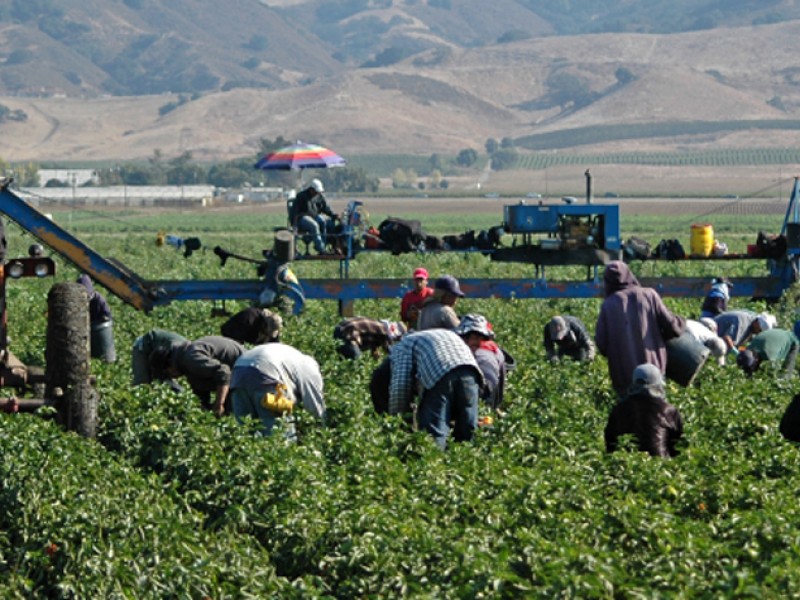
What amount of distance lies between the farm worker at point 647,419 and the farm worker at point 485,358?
1749mm

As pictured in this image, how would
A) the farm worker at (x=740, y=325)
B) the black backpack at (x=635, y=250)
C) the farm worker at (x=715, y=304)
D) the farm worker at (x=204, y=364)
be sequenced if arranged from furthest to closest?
the black backpack at (x=635, y=250) → the farm worker at (x=715, y=304) → the farm worker at (x=740, y=325) → the farm worker at (x=204, y=364)

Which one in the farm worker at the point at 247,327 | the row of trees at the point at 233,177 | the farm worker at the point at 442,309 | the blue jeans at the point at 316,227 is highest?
the blue jeans at the point at 316,227

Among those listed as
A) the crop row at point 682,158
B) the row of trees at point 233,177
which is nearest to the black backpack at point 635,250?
the row of trees at point 233,177

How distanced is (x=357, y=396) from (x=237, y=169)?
5657 inches

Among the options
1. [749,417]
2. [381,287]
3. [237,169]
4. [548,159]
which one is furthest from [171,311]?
[548,159]

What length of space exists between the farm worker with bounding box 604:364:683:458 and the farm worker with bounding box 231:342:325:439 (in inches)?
85.5

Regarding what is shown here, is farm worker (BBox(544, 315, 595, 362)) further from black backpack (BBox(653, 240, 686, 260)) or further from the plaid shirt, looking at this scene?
black backpack (BBox(653, 240, 686, 260))

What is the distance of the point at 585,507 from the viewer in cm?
1005

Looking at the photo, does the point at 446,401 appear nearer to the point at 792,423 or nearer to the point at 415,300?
the point at 792,423

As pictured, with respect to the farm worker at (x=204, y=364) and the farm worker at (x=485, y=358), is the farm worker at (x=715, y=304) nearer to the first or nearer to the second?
the farm worker at (x=485, y=358)

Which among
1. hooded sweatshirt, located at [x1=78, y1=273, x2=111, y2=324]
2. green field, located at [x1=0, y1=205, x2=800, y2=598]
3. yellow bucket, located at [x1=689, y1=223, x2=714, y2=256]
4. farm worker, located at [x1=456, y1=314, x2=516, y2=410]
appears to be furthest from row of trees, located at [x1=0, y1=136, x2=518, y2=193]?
green field, located at [x1=0, y1=205, x2=800, y2=598]

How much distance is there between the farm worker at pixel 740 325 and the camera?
1836cm

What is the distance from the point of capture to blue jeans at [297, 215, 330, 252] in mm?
23328

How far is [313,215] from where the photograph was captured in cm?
2359
